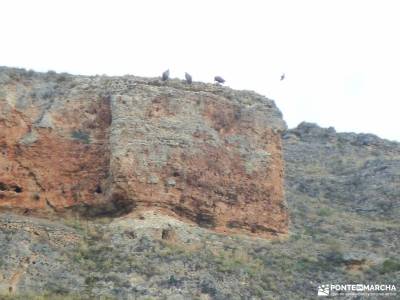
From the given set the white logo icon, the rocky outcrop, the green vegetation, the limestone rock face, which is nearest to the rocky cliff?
the white logo icon

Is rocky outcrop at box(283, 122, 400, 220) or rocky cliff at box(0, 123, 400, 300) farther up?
rocky outcrop at box(283, 122, 400, 220)

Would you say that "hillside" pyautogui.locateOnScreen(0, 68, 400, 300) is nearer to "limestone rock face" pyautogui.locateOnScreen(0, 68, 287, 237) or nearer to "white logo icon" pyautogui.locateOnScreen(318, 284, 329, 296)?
"white logo icon" pyautogui.locateOnScreen(318, 284, 329, 296)

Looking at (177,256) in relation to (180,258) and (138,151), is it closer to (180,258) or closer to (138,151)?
→ (180,258)

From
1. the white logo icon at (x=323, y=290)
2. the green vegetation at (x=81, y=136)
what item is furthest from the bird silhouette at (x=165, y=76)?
the white logo icon at (x=323, y=290)

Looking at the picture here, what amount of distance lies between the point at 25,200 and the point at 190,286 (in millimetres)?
6858

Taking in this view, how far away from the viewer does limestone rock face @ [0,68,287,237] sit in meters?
32.3

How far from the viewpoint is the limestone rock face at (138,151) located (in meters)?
32.3

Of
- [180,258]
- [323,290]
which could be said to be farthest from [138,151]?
[323,290]

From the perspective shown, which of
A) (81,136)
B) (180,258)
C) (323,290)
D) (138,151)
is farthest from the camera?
(81,136)

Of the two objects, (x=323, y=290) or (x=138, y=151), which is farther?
(x=138, y=151)

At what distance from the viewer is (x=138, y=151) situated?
107 feet

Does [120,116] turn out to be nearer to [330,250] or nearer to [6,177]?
[6,177]

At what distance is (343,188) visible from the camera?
44250 mm

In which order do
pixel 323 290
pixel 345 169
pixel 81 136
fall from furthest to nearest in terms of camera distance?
1. pixel 345 169
2. pixel 81 136
3. pixel 323 290
